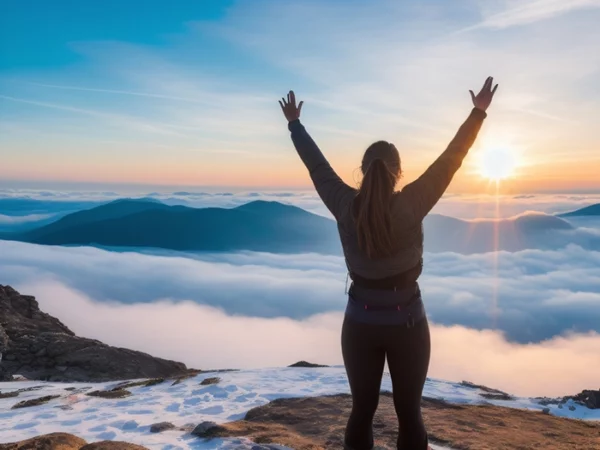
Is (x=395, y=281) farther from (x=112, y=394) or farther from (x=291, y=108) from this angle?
(x=112, y=394)

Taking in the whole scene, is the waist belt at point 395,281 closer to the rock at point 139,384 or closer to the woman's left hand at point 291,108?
the woman's left hand at point 291,108

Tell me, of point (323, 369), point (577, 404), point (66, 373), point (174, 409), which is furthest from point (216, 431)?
point (66, 373)

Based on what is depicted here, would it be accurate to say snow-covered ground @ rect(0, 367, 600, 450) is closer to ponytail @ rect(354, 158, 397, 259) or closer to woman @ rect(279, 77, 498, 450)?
woman @ rect(279, 77, 498, 450)

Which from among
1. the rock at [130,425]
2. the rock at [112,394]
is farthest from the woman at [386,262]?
the rock at [112,394]

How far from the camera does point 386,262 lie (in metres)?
3.14

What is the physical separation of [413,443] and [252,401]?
633 centimetres

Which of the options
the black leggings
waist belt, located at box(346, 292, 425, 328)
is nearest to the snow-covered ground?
the black leggings

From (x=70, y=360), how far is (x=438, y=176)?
72.7 feet

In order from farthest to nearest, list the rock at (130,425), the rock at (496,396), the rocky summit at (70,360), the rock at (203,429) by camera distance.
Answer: the rocky summit at (70,360) → the rock at (496,396) → the rock at (130,425) → the rock at (203,429)

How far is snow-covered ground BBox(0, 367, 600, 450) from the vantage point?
7312 mm

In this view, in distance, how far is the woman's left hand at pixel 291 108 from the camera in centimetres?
383

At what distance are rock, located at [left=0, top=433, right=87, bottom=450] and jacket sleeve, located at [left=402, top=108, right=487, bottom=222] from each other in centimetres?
463

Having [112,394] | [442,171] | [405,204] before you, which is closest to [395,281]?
[405,204]

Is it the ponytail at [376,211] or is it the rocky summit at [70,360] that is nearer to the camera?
the ponytail at [376,211]
